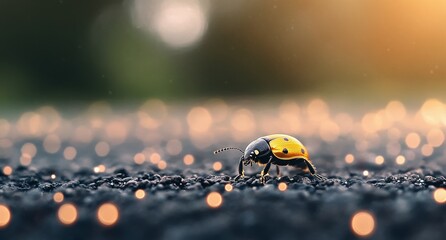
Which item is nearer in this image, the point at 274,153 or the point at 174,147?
the point at 274,153

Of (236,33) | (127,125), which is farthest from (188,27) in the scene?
(127,125)

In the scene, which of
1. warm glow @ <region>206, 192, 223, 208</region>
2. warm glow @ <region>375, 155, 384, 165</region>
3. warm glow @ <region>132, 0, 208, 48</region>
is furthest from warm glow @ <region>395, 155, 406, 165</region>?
warm glow @ <region>132, 0, 208, 48</region>

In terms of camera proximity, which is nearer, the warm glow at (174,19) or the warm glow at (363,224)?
the warm glow at (363,224)

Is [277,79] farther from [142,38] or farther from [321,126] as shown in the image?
[321,126]

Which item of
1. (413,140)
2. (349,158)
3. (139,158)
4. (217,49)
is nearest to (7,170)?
(139,158)

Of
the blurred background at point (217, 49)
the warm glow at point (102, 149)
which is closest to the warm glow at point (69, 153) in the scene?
the warm glow at point (102, 149)

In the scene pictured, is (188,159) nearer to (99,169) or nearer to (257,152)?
(99,169)

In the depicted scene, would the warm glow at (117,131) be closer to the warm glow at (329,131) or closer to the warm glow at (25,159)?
the warm glow at (25,159)

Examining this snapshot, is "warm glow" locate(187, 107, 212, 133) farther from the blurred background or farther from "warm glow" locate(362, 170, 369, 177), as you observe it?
"warm glow" locate(362, 170, 369, 177)
